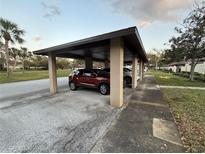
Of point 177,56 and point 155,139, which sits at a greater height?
point 177,56

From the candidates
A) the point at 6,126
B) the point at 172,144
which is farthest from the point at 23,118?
the point at 172,144

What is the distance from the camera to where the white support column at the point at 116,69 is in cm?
541

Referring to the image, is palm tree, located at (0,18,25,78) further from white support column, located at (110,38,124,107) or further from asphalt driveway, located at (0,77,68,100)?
white support column, located at (110,38,124,107)

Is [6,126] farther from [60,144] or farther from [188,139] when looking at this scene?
[188,139]

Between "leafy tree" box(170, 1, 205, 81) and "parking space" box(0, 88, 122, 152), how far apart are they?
1503cm

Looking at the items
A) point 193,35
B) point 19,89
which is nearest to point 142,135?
point 19,89

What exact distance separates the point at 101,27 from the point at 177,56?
→ 35.1 feet

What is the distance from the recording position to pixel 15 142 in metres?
3.05

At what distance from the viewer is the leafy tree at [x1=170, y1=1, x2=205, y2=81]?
14.8 metres

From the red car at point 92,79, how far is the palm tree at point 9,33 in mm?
14257

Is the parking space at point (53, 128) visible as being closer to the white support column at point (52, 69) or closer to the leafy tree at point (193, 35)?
the white support column at point (52, 69)

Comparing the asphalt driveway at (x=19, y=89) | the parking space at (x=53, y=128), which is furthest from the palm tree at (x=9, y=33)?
the parking space at (x=53, y=128)

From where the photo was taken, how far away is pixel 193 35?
15250 millimetres

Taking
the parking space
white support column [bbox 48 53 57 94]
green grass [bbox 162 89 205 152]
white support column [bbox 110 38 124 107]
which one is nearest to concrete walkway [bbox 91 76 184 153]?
green grass [bbox 162 89 205 152]
